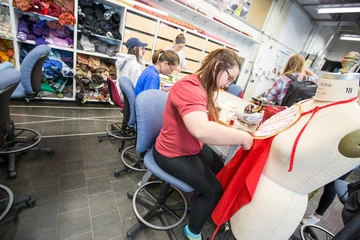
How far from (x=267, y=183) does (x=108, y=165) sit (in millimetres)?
1543

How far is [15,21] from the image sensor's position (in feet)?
6.95

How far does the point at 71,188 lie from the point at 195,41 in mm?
3348

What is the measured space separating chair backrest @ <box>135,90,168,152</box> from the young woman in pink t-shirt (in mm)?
115

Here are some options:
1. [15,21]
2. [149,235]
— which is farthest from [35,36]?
[149,235]

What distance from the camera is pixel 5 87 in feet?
2.88

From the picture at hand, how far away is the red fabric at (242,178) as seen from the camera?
736mm

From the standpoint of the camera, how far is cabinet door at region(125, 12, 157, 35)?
268 cm

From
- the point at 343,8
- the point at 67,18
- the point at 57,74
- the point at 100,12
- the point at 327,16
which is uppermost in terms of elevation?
the point at 327,16

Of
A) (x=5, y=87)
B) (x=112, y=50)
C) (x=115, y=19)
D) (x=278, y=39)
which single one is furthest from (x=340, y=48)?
(x=5, y=87)

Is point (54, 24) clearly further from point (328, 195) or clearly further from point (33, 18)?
point (328, 195)

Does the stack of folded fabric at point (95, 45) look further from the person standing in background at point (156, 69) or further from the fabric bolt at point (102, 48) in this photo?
the person standing in background at point (156, 69)

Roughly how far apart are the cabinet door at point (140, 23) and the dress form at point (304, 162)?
285cm

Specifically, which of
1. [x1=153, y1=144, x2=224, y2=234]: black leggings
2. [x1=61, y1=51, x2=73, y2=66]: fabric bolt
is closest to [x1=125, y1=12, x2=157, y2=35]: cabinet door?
[x1=61, y1=51, x2=73, y2=66]: fabric bolt

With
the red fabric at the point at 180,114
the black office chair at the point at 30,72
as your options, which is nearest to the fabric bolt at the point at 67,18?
the black office chair at the point at 30,72
